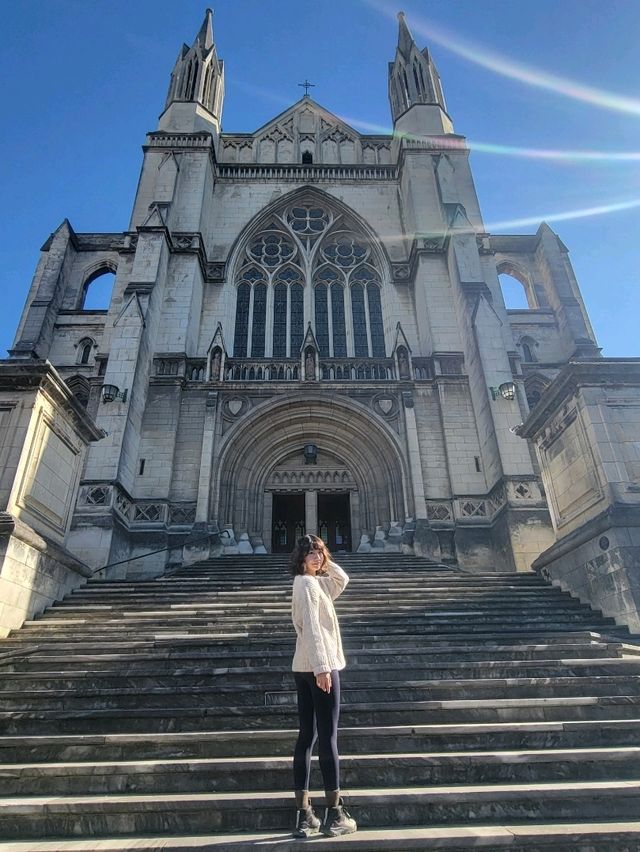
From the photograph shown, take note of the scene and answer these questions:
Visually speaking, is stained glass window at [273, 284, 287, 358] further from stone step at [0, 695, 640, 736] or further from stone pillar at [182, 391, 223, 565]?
stone step at [0, 695, 640, 736]

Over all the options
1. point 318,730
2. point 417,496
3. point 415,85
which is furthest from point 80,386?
point 415,85

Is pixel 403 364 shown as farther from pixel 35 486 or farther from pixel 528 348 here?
pixel 35 486

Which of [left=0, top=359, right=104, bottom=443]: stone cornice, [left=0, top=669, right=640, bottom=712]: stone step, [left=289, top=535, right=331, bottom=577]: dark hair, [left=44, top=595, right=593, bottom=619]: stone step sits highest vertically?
[left=0, top=359, right=104, bottom=443]: stone cornice

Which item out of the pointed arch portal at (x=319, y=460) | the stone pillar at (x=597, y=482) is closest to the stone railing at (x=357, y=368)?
the pointed arch portal at (x=319, y=460)

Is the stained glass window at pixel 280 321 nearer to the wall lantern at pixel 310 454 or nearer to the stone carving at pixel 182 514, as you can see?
the wall lantern at pixel 310 454

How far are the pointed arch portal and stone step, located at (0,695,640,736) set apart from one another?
31.3 feet

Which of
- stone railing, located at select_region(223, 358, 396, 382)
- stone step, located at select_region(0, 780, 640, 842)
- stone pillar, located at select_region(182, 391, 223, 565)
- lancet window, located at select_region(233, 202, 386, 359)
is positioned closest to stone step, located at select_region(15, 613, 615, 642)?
stone step, located at select_region(0, 780, 640, 842)

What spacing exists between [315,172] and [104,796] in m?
22.0

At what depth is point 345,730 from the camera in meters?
4.06

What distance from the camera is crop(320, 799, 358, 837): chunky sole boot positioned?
2855 millimetres

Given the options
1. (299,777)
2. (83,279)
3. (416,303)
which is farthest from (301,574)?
(83,279)

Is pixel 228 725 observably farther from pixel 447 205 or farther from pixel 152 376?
pixel 447 205

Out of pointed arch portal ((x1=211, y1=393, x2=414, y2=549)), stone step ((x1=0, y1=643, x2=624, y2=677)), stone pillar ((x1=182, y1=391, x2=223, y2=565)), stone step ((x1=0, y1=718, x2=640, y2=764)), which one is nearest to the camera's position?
stone step ((x1=0, y1=718, x2=640, y2=764))

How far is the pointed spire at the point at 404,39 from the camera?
24.1 meters
